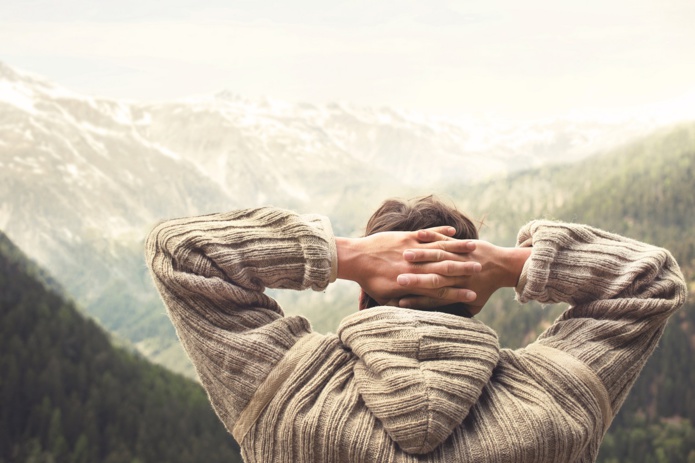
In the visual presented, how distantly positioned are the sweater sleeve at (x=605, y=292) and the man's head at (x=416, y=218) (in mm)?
124

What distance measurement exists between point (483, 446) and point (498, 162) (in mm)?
16073

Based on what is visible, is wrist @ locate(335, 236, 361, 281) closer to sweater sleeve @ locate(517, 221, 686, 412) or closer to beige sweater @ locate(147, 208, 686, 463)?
beige sweater @ locate(147, 208, 686, 463)

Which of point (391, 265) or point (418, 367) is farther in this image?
point (391, 265)

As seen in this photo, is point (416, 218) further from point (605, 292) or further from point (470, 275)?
point (605, 292)

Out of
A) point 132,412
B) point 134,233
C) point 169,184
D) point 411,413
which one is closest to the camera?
point 411,413

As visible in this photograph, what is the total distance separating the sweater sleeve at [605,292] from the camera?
1038mm

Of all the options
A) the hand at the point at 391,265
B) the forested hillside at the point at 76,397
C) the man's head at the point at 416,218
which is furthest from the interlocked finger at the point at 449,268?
the forested hillside at the point at 76,397

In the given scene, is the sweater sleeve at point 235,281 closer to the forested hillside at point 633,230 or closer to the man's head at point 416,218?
the man's head at point 416,218

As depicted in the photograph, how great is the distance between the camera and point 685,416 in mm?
9070

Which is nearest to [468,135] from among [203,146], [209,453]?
[203,146]

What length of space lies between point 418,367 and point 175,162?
58.3ft

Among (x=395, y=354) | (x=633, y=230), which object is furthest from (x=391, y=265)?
(x=633, y=230)

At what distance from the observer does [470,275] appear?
107 cm

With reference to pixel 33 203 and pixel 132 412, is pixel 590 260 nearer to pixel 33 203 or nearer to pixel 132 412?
pixel 132 412
